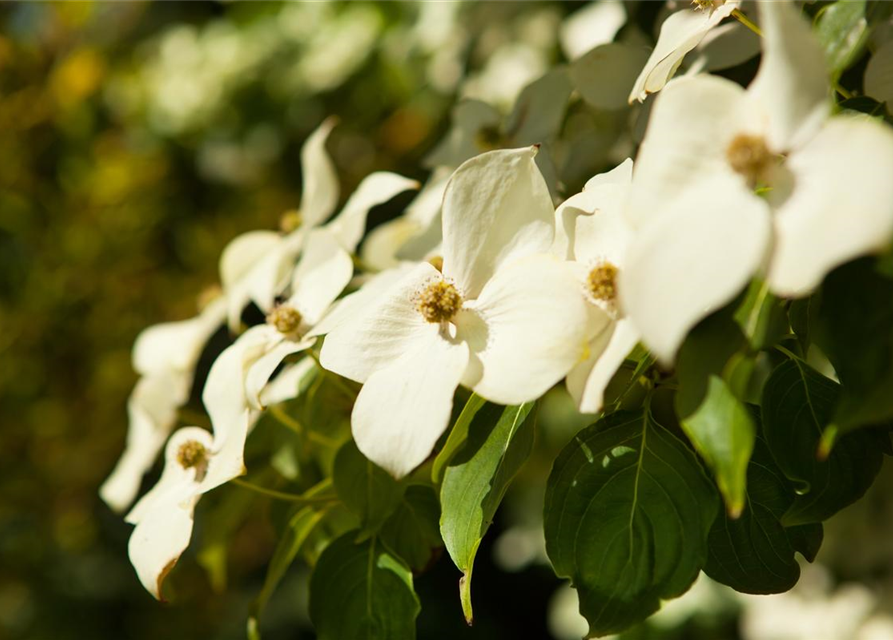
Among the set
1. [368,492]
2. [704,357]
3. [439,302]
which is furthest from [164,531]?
[704,357]

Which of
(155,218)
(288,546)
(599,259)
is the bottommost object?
(155,218)

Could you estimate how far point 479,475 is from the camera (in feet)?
1.58

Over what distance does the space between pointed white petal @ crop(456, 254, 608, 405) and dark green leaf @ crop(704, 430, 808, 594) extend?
0.50ft

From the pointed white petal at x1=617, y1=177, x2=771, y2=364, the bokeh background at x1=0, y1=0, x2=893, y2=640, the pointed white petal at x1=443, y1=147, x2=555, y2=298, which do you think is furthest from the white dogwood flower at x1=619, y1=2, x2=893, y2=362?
the bokeh background at x1=0, y1=0, x2=893, y2=640

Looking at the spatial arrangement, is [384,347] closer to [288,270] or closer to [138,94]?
[288,270]

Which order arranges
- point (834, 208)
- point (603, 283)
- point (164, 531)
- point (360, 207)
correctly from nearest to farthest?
1. point (834, 208)
2. point (603, 283)
3. point (164, 531)
4. point (360, 207)

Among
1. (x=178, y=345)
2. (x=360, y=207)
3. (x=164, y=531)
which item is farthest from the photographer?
(x=178, y=345)

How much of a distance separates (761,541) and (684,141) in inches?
10.0

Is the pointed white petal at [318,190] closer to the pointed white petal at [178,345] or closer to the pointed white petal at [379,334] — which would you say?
the pointed white petal at [178,345]

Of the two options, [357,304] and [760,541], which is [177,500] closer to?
[357,304]

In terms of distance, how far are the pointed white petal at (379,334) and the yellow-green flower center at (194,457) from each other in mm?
145

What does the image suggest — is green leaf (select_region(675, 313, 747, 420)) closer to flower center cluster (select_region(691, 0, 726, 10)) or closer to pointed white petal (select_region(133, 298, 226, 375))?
flower center cluster (select_region(691, 0, 726, 10))

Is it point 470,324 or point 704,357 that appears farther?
point 470,324

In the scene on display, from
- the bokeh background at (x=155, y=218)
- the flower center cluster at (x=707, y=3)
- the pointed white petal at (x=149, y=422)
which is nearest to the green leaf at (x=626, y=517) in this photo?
the flower center cluster at (x=707, y=3)
